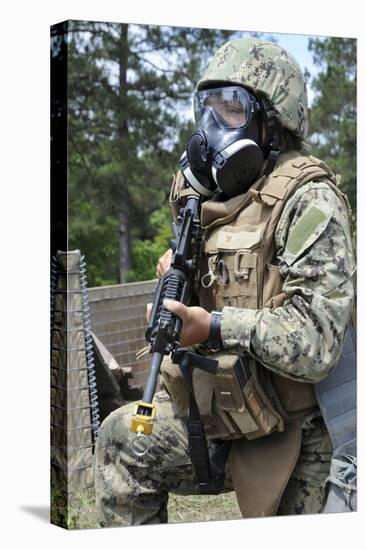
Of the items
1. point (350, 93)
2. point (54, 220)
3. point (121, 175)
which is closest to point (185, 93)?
point (121, 175)

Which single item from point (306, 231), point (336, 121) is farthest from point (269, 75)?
point (336, 121)

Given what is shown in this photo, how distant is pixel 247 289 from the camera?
15.2ft

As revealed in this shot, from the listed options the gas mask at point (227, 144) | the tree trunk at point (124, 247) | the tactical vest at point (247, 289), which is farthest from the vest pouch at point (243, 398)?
the tree trunk at point (124, 247)

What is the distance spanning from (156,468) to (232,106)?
1614mm

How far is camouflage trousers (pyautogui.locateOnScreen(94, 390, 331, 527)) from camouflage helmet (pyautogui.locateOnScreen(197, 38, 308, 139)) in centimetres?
134

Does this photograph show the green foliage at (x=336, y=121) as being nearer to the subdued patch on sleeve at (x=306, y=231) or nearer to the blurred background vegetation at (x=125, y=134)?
the blurred background vegetation at (x=125, y=134)

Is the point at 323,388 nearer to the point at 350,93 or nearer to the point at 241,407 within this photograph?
the point at 241,407

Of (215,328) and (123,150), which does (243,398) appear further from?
(123,150)

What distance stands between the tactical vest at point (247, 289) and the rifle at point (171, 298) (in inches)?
2.9

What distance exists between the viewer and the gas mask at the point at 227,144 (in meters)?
4.70

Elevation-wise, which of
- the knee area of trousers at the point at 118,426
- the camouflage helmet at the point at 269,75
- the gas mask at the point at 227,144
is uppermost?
the camouflage helmet at the point at 269,75

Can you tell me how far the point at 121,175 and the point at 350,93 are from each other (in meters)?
3.83

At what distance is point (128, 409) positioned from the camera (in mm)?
4816

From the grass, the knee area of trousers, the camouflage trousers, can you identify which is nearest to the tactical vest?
the camouflage trousers
